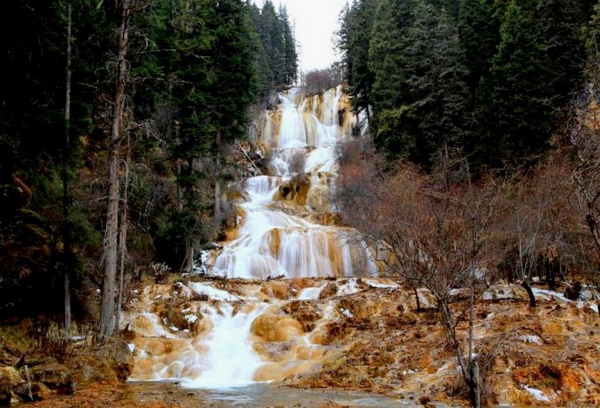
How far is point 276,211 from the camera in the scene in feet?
107

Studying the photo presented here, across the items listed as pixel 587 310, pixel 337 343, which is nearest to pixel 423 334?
pixel 337 343

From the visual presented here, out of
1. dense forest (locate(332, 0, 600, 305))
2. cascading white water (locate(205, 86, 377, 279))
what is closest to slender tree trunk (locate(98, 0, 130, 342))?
dense forest (locate(332, 0, 600, 305))

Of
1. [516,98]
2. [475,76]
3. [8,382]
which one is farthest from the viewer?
[475,76]

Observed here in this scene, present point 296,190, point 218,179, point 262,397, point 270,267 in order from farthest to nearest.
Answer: point 296,190, point 218,179, point 270,267, point 262,397

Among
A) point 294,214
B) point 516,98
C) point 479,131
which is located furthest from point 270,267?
point 516,98

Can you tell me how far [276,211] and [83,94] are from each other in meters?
19.5

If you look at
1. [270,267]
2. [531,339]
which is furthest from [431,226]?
[270,267]

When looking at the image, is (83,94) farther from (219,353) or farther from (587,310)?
(587,310)

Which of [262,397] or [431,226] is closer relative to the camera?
[262,397]

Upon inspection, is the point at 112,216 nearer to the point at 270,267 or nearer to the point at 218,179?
the point at 270,267

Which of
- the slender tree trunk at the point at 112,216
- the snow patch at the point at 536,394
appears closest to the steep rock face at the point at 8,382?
the slender tree trunk at the point at 112,216

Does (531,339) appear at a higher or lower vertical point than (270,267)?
higher

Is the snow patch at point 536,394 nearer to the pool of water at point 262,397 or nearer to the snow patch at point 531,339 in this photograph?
the pool of water at point 262,397

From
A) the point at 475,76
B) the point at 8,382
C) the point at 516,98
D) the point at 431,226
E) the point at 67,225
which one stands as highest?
the point at 475,76
